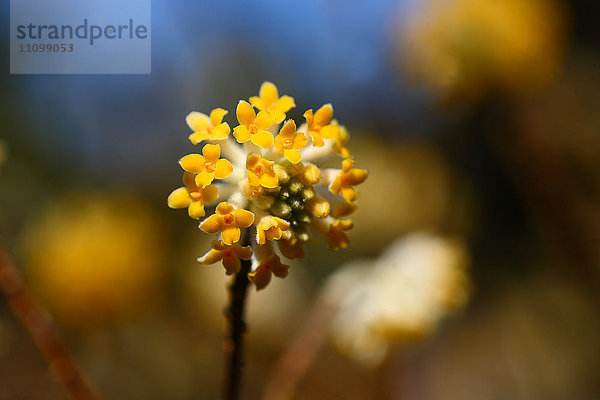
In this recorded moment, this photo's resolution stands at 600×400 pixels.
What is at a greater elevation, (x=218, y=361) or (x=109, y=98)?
(x=109, y=98)

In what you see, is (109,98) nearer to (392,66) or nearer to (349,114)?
(349,114)

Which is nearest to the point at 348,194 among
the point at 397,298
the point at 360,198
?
the point at 397,298

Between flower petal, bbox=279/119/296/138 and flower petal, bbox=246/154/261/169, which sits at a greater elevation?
flower petal, bbox=279/119/296/138

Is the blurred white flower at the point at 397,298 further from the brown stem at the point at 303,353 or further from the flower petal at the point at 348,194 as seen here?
the flower petal at the point at 348,194

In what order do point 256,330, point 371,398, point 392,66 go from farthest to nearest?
1. point 392,66
2. point 256,330
3. point 371,398

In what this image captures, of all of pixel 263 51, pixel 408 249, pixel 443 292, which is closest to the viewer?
pixel 443 292

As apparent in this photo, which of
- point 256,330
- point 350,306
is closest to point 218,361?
point 256,330

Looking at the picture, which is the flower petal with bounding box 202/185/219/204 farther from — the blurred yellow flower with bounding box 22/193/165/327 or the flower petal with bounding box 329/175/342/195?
the blurred yellow flower with bounding box 22/193/165/327

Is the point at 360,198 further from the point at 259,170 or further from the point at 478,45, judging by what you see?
the point at 259,170

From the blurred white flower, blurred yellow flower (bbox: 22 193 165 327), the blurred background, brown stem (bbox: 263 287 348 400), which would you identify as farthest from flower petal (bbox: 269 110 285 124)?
blurred yellow flower (bbox: 22 193 165 327)
